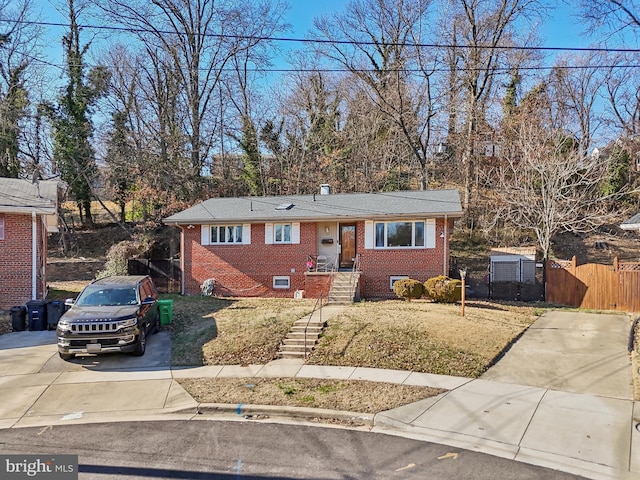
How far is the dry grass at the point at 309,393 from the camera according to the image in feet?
24.3

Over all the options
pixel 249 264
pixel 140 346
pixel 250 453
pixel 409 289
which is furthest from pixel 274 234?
pixel 250 453

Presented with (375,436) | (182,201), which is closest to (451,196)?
(375,436)

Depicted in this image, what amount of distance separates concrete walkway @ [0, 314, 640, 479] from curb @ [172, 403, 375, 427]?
0.05ft

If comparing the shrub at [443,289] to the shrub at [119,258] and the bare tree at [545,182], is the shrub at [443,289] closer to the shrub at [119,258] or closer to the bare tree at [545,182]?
the bare tree at [545,182]

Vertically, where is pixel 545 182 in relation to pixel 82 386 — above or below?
above

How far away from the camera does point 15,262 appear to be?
1539 cm

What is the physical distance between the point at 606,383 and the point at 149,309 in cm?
1041

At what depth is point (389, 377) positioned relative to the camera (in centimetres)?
866

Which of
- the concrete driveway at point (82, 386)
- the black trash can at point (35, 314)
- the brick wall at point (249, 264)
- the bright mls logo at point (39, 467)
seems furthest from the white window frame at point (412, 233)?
the bright mls logo at point (39, 467)

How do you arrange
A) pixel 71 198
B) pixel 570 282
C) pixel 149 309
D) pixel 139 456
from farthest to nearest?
pixel 71 198 → pixel 570 282 → pixel 149 309 → pixel 139 456

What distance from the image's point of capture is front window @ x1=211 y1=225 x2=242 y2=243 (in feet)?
65.6

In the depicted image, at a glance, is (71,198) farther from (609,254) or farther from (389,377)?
(609,254)

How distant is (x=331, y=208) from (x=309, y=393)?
12188 millimetres

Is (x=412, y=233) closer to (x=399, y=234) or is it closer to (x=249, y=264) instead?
(x=399, y=234)
